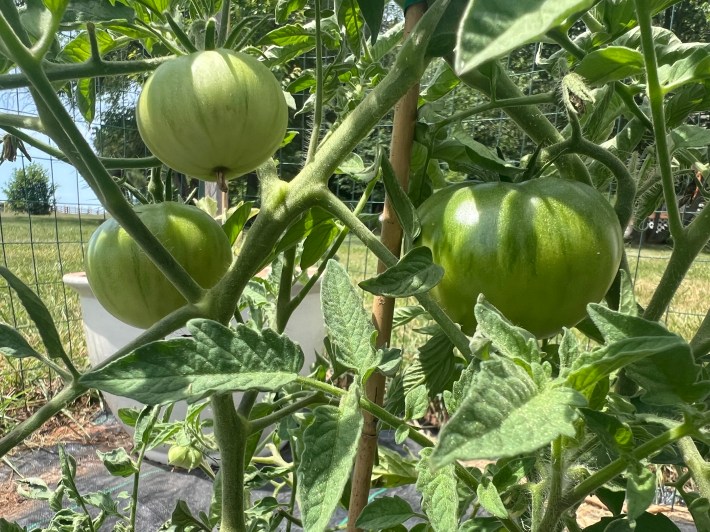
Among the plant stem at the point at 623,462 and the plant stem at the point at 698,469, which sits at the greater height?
the plant stem at the point at 623,462

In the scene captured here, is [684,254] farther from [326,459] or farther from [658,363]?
[326,459]

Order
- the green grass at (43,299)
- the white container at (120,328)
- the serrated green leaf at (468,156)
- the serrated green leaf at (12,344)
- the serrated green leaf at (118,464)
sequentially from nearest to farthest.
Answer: the serrated green leaf at (12,344) → the serrated green leaf at (468,156) → the serrated green leaf at (118,464) → the white container at (120,328) → the green grass at (43,299)

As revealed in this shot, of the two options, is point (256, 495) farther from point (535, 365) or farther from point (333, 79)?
point (535, 365)

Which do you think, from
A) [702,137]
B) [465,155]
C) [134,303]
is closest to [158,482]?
[134,303]

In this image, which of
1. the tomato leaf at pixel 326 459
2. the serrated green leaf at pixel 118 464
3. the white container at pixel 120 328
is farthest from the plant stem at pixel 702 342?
the white container at pixel 120 328

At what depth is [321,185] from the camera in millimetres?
388

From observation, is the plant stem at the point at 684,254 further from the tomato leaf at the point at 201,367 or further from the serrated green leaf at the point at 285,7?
the serrated green leaf at the point at 285,7

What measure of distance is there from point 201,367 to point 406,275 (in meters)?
0.13

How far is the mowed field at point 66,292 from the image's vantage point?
219 cm

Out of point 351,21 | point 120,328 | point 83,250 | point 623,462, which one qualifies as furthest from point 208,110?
point 83,250

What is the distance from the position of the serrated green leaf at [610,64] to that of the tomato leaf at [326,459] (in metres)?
0.24

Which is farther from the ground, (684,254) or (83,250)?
(684,254)

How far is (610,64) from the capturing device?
0.35 meters

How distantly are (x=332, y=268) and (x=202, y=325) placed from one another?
11cm
